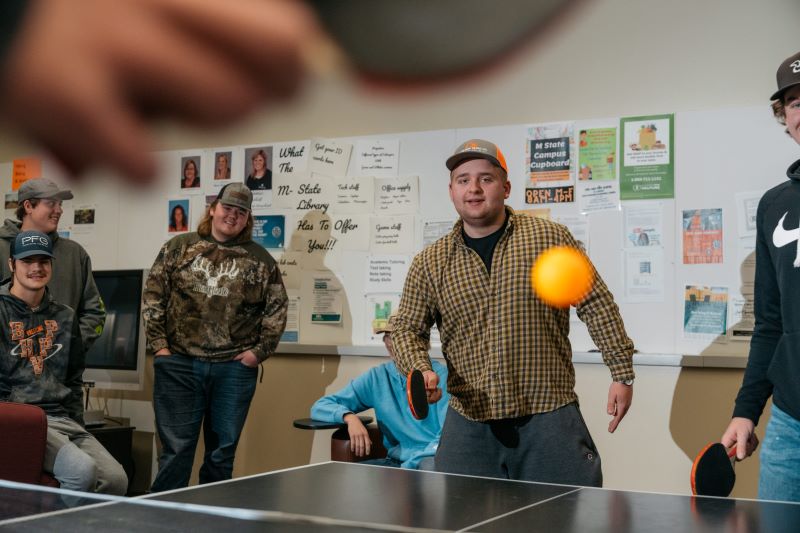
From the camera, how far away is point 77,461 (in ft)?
7.51

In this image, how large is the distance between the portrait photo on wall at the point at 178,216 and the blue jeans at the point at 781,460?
105 inches

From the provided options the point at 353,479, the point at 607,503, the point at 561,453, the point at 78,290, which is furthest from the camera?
the point at 78,290

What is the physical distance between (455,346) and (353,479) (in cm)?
52

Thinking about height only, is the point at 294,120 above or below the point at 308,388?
above

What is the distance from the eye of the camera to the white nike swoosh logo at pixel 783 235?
144cm

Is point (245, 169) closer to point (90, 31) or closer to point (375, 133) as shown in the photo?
point (375, 133)

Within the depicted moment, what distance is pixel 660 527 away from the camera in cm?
102

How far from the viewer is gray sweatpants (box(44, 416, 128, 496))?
7.47ft

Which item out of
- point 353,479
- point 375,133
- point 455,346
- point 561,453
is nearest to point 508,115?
point 375,133

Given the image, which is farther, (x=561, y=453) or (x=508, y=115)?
(x=508, y=115)

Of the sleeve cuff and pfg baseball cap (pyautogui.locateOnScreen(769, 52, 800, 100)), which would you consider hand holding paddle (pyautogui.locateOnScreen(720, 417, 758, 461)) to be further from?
the sleeve cuff

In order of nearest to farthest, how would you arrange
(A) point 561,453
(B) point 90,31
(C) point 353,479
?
1. (C) point 353,479
2. (A) point 561,453
3. (B) point 90,31

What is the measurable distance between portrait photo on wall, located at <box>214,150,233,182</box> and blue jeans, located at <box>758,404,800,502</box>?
2.55m

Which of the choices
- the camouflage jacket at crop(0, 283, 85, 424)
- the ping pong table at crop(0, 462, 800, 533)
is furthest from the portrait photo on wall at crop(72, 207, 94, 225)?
the ping pong table at crop(0, 462, 800, 533)
